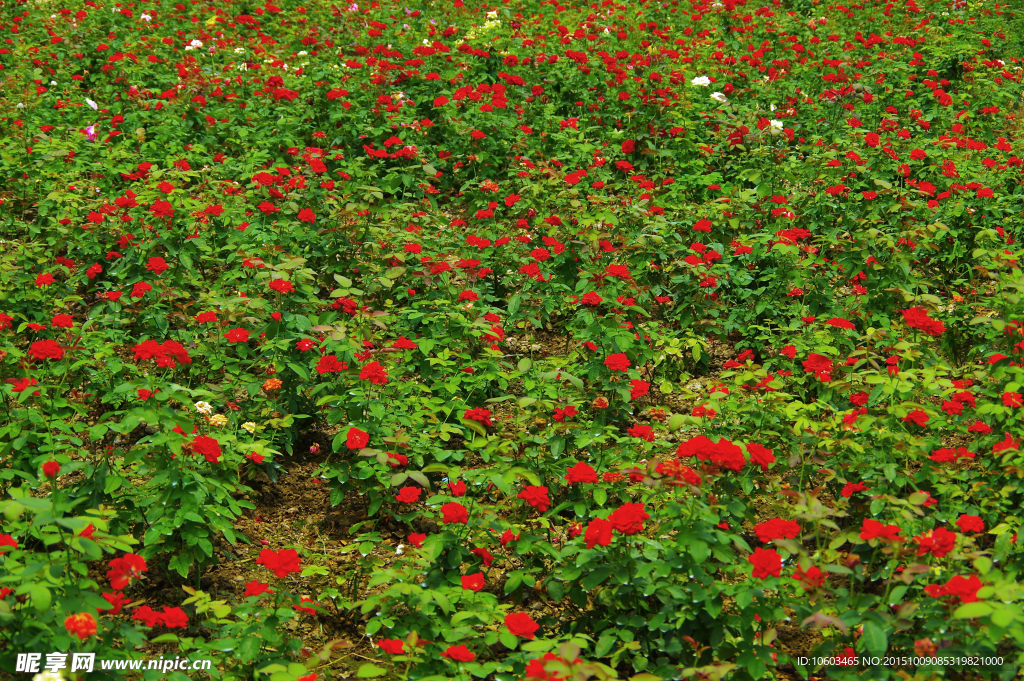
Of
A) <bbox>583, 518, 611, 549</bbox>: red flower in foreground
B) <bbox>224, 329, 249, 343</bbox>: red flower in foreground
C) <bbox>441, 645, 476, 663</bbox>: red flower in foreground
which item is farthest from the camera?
<bbox>224, 329, 249, 343</bbox>: red flower in foreground

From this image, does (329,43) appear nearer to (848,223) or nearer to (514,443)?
(848,223)

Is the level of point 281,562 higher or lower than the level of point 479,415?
lower

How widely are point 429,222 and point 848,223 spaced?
2689 mm

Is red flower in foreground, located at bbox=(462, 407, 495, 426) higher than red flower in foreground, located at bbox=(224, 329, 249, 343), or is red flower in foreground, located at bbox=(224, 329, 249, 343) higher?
red flower in foreground, located at bbox=(462, 407, 495, 426)

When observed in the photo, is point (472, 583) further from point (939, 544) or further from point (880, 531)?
point (939, 544)

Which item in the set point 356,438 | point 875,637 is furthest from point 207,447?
point 875,637

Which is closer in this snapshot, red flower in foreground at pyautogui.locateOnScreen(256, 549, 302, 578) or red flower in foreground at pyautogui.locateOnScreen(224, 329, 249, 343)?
red flower in foreground at pyautogui.locateOnScreen(256, 549, 302, 578)

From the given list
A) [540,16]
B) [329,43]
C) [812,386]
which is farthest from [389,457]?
[540,16]

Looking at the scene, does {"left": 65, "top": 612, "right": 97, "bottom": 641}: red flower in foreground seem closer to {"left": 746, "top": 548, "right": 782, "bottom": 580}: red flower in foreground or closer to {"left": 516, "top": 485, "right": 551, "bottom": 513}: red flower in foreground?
{"left": 516, "top": 485, "right": 551, "bottom": 513}: red flower in foreground

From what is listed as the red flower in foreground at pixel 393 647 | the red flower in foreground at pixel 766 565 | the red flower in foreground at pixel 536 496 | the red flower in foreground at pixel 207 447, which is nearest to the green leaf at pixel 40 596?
the red flower in foreground at pixel 207 447

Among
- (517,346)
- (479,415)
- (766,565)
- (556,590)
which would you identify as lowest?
(517,346)

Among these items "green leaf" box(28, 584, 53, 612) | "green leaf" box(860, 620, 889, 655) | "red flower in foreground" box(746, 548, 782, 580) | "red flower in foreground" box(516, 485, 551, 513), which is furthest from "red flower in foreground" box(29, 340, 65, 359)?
"green leaf" box(860, 620, 889, 655)

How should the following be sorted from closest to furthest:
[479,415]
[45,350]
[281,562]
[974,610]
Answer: [974,610] → [281,562] → [45,350] → [479,415]

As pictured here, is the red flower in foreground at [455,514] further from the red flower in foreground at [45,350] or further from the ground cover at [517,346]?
the red flower in foreground at [45,350]
